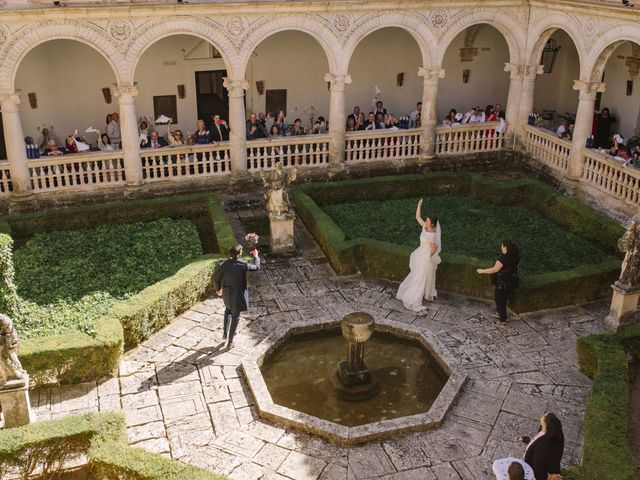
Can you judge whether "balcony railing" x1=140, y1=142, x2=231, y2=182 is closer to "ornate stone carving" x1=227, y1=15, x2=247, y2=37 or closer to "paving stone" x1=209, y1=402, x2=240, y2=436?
"ornate stone carving" x1=227, y1=15, x2=247, y2=37

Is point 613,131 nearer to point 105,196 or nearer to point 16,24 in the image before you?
point 105,196

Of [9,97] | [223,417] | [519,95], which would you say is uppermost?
[9,97]

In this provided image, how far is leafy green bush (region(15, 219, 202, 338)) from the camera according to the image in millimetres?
11773

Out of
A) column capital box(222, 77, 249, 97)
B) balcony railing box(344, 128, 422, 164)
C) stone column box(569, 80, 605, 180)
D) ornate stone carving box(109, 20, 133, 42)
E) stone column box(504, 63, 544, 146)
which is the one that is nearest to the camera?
ornate stone carving box(109, 20, 133, 42)

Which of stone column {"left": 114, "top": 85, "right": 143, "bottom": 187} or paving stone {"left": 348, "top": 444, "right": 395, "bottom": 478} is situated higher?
stone column {"left": 114, "top": 85, "right": 143, "bottom": 187}

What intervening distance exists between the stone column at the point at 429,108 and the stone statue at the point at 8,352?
42.5 ft

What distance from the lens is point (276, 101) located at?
20.8 metres

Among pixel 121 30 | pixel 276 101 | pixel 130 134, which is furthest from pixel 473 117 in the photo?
pixel 121 30

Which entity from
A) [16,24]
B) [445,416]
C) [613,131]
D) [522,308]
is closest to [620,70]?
[613,131]

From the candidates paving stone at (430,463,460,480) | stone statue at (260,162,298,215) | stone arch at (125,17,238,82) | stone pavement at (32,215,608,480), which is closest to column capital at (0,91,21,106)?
stone arch at (125,17,238,82)

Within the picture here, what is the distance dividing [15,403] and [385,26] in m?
12.8

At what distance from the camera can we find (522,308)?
12.7 meters

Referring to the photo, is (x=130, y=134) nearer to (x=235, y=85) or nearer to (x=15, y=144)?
(x=15, y=144)

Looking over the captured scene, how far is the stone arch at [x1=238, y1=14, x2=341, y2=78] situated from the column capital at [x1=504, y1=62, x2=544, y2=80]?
16.8 ft
